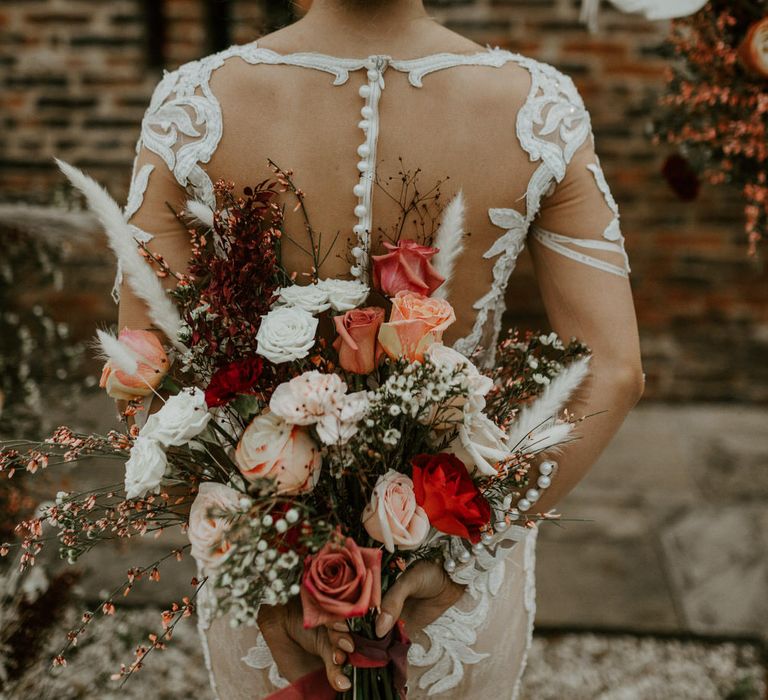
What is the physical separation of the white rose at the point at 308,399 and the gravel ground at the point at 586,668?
212 centimetres

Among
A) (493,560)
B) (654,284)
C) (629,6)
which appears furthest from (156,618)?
(654,284)

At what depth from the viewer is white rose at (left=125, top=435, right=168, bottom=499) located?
108cm

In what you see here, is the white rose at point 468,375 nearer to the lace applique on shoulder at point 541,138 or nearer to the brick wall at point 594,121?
the lace applique on shoulder at point 541,138

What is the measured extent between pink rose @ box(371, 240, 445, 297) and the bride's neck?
412mm

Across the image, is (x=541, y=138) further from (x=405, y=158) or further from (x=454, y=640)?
(x=454, y=640)

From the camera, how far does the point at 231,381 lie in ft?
3.55

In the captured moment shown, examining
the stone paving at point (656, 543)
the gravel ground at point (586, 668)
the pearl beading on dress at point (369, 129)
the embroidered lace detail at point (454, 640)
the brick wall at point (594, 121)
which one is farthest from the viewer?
the brick wall at point (594, 121)

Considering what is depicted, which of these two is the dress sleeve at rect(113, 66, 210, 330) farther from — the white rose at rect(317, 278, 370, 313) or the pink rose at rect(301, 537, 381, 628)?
the pink rose at rect(301, 537, 381, 628)

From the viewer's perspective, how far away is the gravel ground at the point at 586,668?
2.89 m

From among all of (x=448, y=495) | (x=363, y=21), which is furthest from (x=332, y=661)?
(x=363, y=21)

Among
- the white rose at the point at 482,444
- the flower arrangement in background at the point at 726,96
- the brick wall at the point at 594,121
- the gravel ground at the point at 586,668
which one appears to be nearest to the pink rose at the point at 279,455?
the white rose at the point at 482,444

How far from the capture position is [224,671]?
67.1 inches

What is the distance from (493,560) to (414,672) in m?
0.34

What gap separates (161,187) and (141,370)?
0.38 meters
